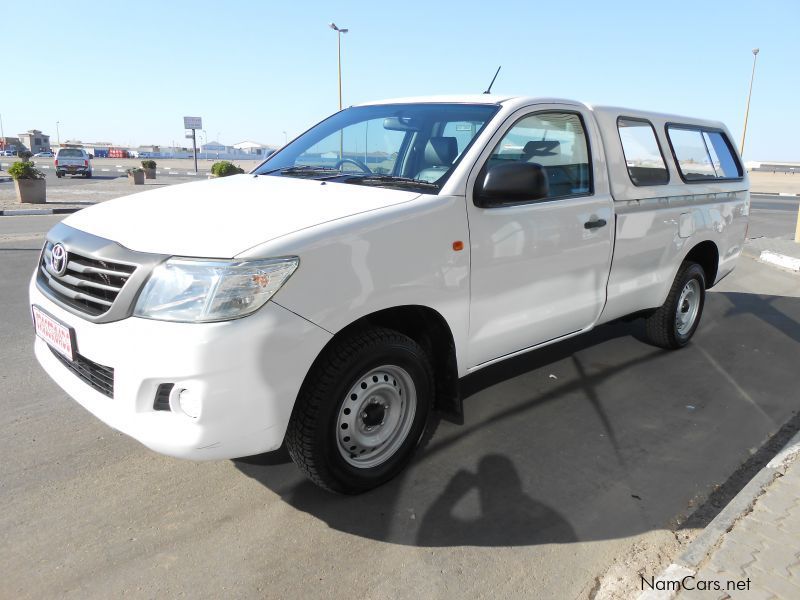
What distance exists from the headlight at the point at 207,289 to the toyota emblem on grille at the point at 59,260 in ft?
2.24

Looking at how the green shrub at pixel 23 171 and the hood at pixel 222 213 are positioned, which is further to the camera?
the green shrub at pixel 23 171

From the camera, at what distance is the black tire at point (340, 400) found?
8.94 feet

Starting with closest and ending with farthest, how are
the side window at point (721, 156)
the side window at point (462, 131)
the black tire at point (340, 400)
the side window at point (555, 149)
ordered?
the black tire at point (340, 400) → the side window at point (462, 131) → the side window at point (555, 149) → the side window at point (721, 156)

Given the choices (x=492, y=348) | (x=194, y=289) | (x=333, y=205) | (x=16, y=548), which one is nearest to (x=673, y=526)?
(x=492, y=348)

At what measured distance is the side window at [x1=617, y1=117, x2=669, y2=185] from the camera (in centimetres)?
437

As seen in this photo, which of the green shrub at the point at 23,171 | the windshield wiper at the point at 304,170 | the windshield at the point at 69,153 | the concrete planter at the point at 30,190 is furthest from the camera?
the windshield at the point at 69,153

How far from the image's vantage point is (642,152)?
4.56 meters

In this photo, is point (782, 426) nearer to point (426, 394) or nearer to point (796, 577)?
point (796, 577)

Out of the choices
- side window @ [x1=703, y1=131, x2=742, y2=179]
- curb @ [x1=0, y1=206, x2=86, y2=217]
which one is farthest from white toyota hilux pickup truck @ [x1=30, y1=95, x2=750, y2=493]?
curb @ [x1=0, y1=206, x2=86, y2=217]

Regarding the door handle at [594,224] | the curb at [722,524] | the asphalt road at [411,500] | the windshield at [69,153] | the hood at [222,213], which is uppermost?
the windshield at [69,153]

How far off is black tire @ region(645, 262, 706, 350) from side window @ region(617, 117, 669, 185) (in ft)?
3.02

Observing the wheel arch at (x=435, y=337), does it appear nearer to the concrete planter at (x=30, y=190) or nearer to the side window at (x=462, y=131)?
the side window at (x=462, y=131)

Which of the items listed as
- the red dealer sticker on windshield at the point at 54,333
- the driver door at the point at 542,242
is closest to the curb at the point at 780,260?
the driver door at the point at 542,242

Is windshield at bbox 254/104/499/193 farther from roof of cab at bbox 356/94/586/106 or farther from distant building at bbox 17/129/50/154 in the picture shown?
distant building at bbox 17/129/50/154
